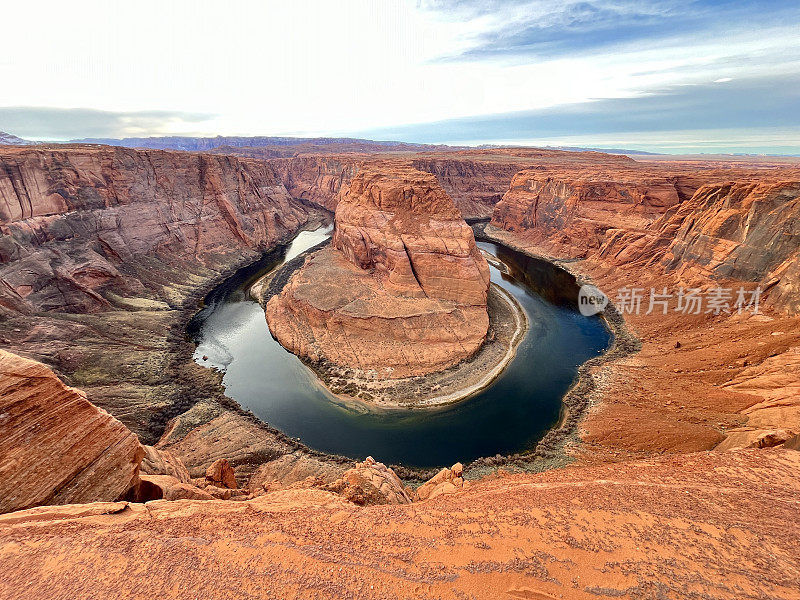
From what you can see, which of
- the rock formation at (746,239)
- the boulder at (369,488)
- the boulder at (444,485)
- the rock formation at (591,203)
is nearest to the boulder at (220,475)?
the boulder at (369,488)

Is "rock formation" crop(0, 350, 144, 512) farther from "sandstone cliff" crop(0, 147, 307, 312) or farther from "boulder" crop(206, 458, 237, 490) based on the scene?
"sandstone cliff" crop(0, 147, 307, 312)

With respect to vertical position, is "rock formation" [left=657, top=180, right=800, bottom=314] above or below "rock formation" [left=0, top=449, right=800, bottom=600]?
above

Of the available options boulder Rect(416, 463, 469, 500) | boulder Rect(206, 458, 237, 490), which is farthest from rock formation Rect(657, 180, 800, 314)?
boulder Rect(206, 458, 237, 490)

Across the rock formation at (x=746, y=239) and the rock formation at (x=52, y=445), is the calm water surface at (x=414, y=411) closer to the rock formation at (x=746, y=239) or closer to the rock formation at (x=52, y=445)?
the rock formation at (x=746, y=239)

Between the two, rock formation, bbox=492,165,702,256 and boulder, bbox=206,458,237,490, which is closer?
boulder, bbox=206,458,237,490

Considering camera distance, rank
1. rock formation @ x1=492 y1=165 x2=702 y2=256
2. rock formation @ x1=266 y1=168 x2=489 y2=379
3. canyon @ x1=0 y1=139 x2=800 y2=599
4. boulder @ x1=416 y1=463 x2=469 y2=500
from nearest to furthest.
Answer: canyon @ x1=0 y1=139 x2=800 y2=599
boulder @ x1=416 y1=463 x2=469 y2=500
rock formation @ x1=266 y1=168 x2=489 y2=379
rock formation @ x1=492 y1=165 x2=702 y2=256

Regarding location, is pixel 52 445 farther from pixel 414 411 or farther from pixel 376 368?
pixel 376 368

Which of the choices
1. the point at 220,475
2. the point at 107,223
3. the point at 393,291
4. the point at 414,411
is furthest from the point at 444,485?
the point at 107,223
